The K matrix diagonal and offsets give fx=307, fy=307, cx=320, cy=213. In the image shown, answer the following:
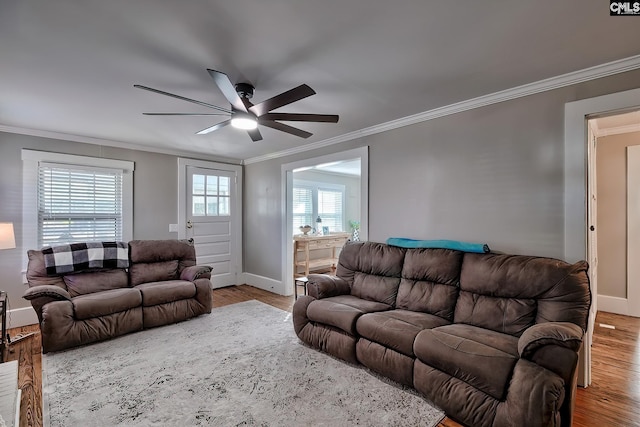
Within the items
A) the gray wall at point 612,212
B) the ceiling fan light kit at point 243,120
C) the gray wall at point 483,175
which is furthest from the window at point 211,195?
the gray wall at point 612,212

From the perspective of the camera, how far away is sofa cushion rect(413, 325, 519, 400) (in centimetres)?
180

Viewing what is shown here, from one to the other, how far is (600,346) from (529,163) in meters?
2.02

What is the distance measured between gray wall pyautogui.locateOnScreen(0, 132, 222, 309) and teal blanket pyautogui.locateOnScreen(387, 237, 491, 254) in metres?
3.64

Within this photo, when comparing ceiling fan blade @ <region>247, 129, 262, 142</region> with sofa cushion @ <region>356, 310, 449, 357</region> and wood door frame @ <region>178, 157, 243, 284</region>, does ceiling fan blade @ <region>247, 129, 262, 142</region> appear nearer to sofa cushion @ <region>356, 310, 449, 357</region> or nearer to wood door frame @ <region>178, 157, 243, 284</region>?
sofa cushion @ <region>356, 310, 449, 357</region>

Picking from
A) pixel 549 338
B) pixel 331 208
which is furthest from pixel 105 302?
pixel 331 208

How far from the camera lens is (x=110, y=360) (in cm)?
279

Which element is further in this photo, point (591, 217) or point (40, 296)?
point (40, 296)

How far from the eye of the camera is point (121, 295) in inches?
131

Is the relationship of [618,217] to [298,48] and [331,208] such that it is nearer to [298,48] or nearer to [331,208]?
[298,48]

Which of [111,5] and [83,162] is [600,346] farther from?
[83,162]

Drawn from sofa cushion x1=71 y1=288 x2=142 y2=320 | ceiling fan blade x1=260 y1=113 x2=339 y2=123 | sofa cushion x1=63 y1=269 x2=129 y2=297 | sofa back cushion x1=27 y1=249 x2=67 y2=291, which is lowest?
sofa cushion x1=71 y1=288 x2=142 y2=320

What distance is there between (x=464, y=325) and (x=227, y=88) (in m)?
2.47

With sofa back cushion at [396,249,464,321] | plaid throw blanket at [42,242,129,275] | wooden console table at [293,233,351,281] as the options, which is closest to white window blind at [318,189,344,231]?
wooden console table at [293,233,351,281]

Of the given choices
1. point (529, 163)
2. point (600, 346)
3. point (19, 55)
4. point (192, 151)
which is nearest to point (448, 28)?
point (529, 163)
